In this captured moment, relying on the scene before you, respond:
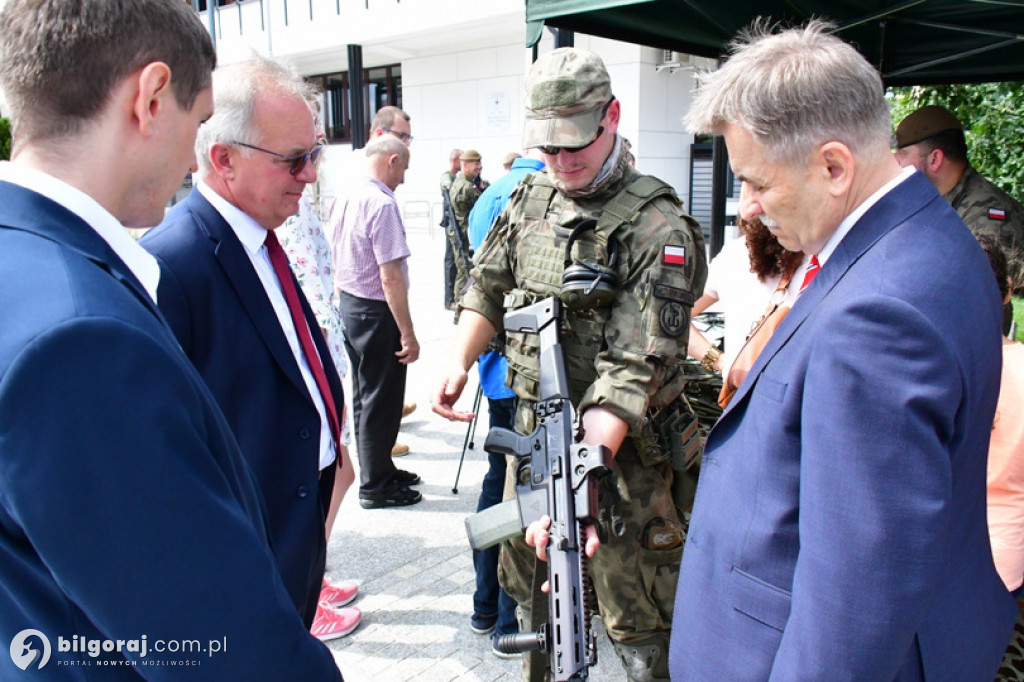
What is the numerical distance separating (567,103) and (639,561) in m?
1.47

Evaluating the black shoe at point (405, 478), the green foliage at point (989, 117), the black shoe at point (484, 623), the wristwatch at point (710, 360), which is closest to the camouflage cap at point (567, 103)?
the wristwatch at point (710, 360)

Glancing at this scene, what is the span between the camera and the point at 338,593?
139 inches

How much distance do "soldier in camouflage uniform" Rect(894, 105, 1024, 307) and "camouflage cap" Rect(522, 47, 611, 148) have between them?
298cm

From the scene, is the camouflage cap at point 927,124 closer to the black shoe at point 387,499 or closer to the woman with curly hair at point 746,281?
the woman with curly hair at point 746,281

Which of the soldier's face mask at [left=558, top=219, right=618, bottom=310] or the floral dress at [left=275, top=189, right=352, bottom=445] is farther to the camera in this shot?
the floral dress at [left=275, top=189, right=352, bottom=445]

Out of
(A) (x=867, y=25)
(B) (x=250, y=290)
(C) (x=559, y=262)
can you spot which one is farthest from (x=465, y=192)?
(B) (x=250, y=290)

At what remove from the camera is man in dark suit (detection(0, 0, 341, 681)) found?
0.80 meters

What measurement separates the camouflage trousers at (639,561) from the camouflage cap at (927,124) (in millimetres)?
3374

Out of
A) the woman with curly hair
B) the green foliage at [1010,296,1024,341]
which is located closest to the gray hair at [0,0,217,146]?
the woman with curly hair

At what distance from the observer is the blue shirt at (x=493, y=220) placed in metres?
3.48

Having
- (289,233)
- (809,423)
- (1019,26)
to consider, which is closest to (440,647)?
(289,233)

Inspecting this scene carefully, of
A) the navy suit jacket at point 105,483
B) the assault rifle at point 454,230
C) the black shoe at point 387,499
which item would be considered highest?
the navy suit jacket at point 105,483

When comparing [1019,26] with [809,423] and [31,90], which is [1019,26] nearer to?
[809,423]
